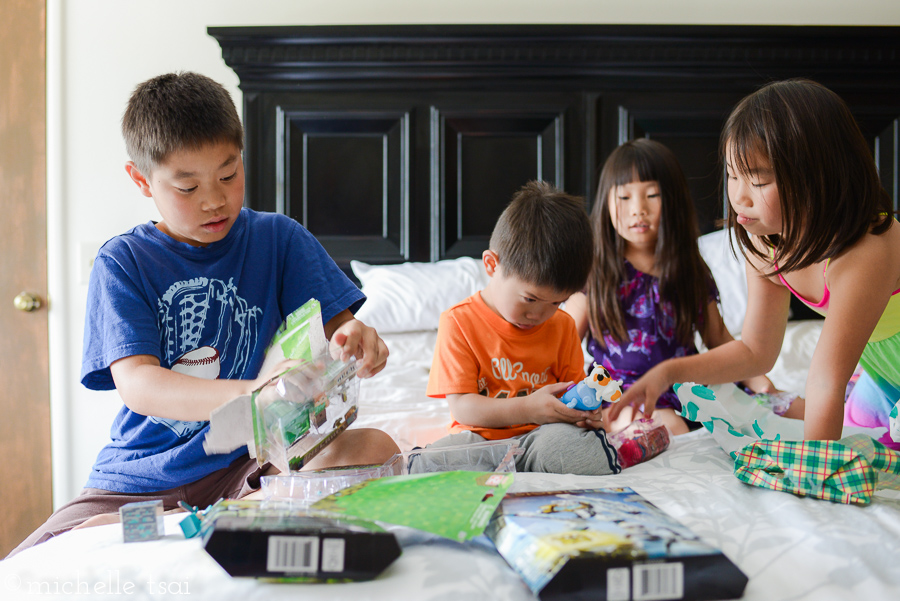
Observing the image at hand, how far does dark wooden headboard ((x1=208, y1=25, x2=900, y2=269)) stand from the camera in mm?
2082

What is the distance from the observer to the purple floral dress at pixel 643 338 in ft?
4.90

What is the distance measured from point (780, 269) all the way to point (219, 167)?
2.81 ft

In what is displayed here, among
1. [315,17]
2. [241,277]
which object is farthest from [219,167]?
[315,17]

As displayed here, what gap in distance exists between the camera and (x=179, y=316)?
0.93 m

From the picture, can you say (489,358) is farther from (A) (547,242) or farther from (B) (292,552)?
(B) (292,552)

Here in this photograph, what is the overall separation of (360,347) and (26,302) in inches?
72.2

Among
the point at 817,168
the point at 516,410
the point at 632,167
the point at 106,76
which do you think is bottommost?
the point at 516,410

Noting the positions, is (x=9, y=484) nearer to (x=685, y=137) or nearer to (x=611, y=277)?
(x=611, y=277)

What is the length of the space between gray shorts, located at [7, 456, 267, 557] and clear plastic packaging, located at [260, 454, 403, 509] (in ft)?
0.26

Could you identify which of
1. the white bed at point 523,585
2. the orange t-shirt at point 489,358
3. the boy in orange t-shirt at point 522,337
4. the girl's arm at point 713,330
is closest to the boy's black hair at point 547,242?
the boy in orange t-shirt at point 522,337

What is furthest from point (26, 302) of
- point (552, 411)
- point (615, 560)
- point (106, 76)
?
point (615, 560)

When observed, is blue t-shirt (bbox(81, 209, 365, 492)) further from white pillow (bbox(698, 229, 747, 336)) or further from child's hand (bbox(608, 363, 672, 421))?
white pillow (bbox(698, 229, 747, 336))

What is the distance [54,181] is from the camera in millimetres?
2170

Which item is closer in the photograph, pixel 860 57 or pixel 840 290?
pixel 840 290
